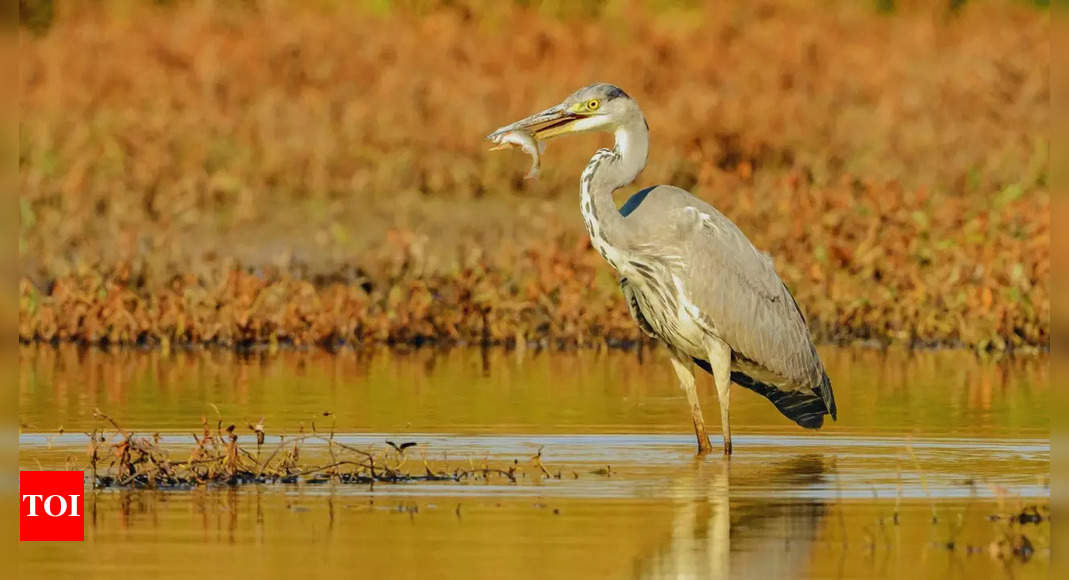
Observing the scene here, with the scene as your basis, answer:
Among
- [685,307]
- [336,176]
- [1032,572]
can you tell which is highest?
[336,176]

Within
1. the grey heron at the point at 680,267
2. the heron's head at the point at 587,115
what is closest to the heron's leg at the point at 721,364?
the grey heron at the point at 680,267

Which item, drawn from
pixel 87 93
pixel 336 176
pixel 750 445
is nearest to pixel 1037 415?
pixel 750 445

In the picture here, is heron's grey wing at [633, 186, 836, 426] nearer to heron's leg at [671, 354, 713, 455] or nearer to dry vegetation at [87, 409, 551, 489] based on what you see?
heron's leg at [671, 354, 713, 455]

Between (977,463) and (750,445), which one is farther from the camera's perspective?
(750,445)

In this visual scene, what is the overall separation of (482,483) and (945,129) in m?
12.3

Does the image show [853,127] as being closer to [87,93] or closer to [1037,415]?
[87,93]

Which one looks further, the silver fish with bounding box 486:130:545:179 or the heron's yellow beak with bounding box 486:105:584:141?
the heron's yellow beak with bounding box 486:105:584:141

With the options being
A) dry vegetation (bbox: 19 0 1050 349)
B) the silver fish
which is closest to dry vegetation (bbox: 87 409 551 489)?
→ the silver fish

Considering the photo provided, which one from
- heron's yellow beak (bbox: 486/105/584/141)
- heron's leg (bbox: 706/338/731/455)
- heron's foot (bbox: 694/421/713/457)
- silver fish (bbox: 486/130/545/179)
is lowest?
heron's foot (bbox: 694/421/713/457)

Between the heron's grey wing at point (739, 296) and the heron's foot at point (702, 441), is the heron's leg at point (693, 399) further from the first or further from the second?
the heron's grey wing at point (739, 296)

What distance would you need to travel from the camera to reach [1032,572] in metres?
7.35

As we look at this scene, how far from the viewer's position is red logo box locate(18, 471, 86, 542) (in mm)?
8000

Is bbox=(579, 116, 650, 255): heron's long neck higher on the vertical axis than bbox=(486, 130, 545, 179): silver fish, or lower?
lower

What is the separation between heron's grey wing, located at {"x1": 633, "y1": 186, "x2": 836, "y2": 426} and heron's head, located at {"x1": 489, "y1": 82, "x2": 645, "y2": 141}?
39 centimetres
